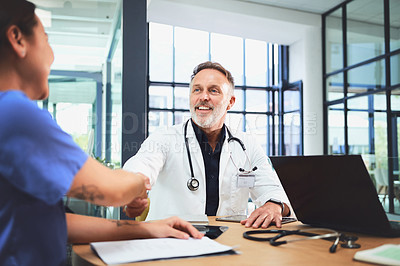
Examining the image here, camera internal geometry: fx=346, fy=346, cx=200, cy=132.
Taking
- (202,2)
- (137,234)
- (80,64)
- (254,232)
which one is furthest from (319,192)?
(202,2)

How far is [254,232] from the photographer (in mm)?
1249

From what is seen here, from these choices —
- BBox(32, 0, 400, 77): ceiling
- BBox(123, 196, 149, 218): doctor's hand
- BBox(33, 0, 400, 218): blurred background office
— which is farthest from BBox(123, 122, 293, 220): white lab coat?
BBox(32, 0, 400, 77): ceiling

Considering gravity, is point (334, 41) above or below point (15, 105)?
above

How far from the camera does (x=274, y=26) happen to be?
7.36 metres

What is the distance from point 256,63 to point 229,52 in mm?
842

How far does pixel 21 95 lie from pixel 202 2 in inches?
244

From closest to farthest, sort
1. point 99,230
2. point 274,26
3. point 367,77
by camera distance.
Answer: point 99,230
point 367,77
point 274,26

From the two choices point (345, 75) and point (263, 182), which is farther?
point (345, 75)

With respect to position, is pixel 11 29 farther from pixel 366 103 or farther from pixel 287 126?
pixel 287 126

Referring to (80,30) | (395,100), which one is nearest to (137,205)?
(80,30)

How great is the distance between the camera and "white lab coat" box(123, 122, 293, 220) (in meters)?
2.04

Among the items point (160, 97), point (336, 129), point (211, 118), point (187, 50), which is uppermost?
point (187, 50)

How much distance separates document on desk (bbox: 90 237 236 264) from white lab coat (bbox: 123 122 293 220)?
93 centimetres

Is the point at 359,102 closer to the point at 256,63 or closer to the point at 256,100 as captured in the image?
the point at 256,100
